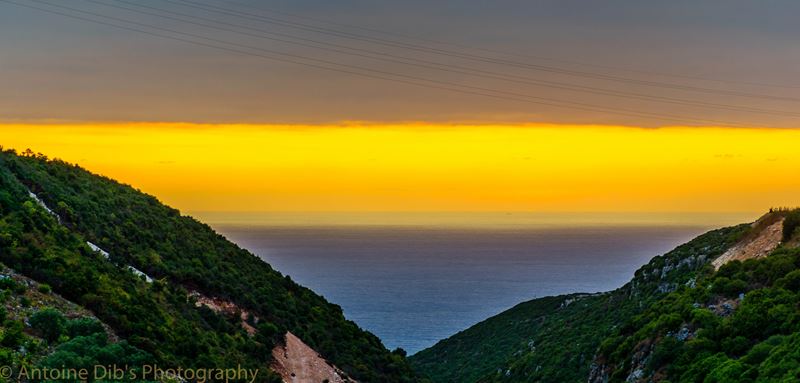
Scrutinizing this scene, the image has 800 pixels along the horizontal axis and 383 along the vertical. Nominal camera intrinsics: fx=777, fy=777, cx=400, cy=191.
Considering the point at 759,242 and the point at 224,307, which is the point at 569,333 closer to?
the point at 759,242

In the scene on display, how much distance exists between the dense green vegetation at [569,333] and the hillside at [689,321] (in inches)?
6.7

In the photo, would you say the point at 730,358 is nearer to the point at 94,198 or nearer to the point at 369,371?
the point at 369,371

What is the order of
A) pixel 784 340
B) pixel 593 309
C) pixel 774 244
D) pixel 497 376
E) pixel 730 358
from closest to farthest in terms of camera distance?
1. pixel 784 340
2. pixel 730 358
3. pixel 774 244
4. pixel 497 376
5. pixel 593 309

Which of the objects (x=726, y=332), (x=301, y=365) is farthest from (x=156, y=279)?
(x=726, y=332)

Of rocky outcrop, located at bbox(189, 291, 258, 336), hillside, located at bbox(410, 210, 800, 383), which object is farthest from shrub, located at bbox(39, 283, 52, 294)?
hillside, located at bbox(410, 210, 800, 383)

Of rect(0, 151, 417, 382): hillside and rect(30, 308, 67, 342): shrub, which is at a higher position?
rect(0, 151, 417, 382): hillside

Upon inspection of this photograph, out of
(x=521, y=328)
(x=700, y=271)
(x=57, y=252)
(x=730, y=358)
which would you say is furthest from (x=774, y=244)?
(x=521, y=328)

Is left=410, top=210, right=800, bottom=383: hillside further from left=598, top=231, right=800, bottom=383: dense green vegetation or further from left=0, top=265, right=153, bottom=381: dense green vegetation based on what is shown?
left=0, top=265, right=153, bottom=381: dense green vegetation

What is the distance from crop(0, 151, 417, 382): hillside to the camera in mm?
37688

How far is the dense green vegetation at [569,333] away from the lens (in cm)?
6303

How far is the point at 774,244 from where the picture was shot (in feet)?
162

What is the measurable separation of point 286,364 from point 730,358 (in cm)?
2765

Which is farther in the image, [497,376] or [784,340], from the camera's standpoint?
[497,376]

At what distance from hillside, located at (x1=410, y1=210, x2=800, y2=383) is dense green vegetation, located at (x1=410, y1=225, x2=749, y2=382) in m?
0.17
